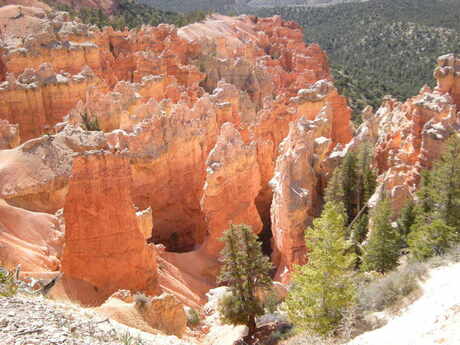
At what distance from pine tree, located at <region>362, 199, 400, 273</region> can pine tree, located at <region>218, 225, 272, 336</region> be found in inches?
160

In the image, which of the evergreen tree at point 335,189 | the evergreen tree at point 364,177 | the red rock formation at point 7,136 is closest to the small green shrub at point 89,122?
the red rock formation at point 7,136

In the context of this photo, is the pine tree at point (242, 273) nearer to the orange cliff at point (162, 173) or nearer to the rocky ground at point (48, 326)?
the orange cliff at point (162, 173)

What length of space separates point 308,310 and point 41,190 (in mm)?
14219

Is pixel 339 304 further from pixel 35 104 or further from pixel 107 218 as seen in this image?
pixel 35 104

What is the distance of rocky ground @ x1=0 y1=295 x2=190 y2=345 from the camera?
6.48m

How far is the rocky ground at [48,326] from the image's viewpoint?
6.48 metres

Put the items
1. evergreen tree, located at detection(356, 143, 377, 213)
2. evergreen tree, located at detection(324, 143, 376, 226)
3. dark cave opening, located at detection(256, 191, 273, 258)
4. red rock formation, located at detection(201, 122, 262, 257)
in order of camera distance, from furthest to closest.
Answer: dark cave opening, located at detection(256, 191, 273, 258), evergreen tree, located at detection(356, 143, 377, 213), evergreen tree, located at detection(324, 143, 376, 226), red rock formation, located at detection(201, 122, 262, 257)

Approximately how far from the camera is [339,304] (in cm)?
1107

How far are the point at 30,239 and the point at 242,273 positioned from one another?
7.67m

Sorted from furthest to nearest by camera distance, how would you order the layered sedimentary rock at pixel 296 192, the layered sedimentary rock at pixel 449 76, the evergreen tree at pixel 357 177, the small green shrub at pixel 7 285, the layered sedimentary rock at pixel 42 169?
the layered sedimentary rock at pixel 449 76, the evergreen tree at pixel 357 177, the layered sedimentary rock at pixel 296 192, the layered sedimentary rock at pixel 42 169, the small green shrub at pixel 7 285

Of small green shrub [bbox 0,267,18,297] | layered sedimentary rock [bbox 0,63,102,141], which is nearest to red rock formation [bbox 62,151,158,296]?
small green shrub [bbox 0,267,18,297]

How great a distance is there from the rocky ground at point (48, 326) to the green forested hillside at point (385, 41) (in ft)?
177

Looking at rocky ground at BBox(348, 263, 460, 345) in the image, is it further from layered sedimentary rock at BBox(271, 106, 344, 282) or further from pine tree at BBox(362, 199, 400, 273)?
layered sedimentary rock at BBox(271, 106, 344, 282)

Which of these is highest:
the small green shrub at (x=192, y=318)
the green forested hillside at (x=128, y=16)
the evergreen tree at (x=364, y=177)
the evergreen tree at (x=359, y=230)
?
the green forested hillside at (x=128, y=16)
